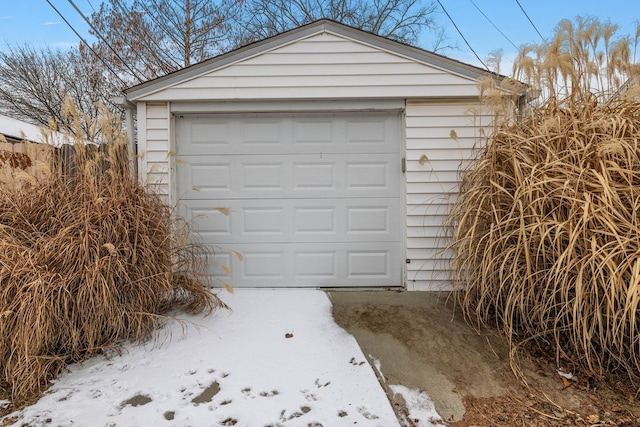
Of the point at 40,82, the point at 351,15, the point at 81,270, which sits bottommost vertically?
the point at 81,270

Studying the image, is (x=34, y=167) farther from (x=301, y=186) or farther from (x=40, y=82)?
(x=40, y=82)

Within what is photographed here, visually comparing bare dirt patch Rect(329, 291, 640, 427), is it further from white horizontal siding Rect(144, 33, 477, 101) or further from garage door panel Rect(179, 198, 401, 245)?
white horizontal siding Rect(144, 33, 477, 101)

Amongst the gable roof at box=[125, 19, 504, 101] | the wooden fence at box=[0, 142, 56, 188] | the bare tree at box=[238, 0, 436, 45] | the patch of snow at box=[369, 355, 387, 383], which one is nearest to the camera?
the patch of snow at box=[369, 355, 387, 383]

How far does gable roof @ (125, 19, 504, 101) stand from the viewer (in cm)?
420

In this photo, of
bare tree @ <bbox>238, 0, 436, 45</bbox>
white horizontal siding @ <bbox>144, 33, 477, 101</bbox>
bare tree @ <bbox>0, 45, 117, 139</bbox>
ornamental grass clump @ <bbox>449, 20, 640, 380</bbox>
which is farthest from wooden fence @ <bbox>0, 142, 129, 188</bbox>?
bare tree @ <bbox>0, 45, 117, 139</bbox>

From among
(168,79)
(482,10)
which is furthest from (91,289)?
(482,10)

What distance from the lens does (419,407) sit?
2.45m

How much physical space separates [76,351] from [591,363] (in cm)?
379

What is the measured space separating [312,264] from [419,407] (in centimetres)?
225

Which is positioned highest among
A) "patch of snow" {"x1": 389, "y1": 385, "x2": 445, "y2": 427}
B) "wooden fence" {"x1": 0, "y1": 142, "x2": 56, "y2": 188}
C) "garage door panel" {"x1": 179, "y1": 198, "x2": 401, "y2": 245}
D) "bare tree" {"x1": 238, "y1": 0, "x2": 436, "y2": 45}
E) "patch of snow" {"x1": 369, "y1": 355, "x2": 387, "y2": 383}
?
"bare tree" {"x1": 238, "y1": 0, "x2": 436, "y2": 45}

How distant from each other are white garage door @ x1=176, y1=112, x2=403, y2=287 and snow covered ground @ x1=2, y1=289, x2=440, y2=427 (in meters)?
1.18

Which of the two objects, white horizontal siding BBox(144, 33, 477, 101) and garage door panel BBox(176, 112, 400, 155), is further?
garage door panel BBox(176, 112, 400, 155)

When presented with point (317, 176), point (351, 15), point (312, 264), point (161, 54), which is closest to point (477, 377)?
point (312, 264)

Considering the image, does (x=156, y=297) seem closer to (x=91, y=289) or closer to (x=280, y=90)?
(x=91, y=289)
